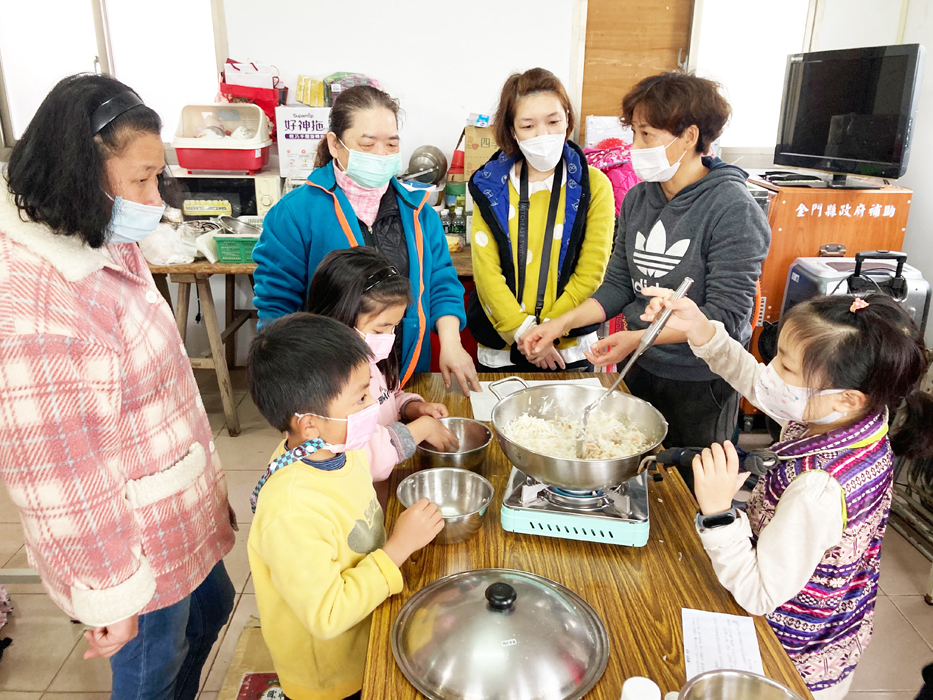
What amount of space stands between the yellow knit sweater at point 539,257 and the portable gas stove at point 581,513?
0.96 meters

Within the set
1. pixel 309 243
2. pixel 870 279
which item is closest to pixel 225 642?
pixel 309 243

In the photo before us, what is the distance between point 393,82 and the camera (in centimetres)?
377

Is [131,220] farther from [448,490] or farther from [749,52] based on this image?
[749,52]

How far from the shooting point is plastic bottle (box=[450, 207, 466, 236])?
12.0ft

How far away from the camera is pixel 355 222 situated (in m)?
1.80

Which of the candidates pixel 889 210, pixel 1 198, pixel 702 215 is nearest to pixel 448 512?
pixel 1 198

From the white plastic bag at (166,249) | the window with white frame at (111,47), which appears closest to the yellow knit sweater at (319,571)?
the white plastic bag at (166,249)

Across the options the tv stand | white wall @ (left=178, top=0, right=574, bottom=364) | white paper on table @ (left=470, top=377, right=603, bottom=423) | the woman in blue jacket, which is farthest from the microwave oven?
the tv stand

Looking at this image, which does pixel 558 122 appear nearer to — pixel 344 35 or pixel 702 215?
pixel 702 215

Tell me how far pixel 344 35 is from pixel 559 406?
304 cm

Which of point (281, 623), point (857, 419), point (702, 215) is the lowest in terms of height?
point (281, 623)

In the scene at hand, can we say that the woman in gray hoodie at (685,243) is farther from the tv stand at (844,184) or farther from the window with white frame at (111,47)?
the window with white frame at (111,47)

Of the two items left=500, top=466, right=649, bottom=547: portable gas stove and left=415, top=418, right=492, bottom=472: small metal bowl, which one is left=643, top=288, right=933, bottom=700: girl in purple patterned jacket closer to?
left=500, top=466, right=649, bottom=547: portable gas stove

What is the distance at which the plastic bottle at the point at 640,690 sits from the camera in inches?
31.9
